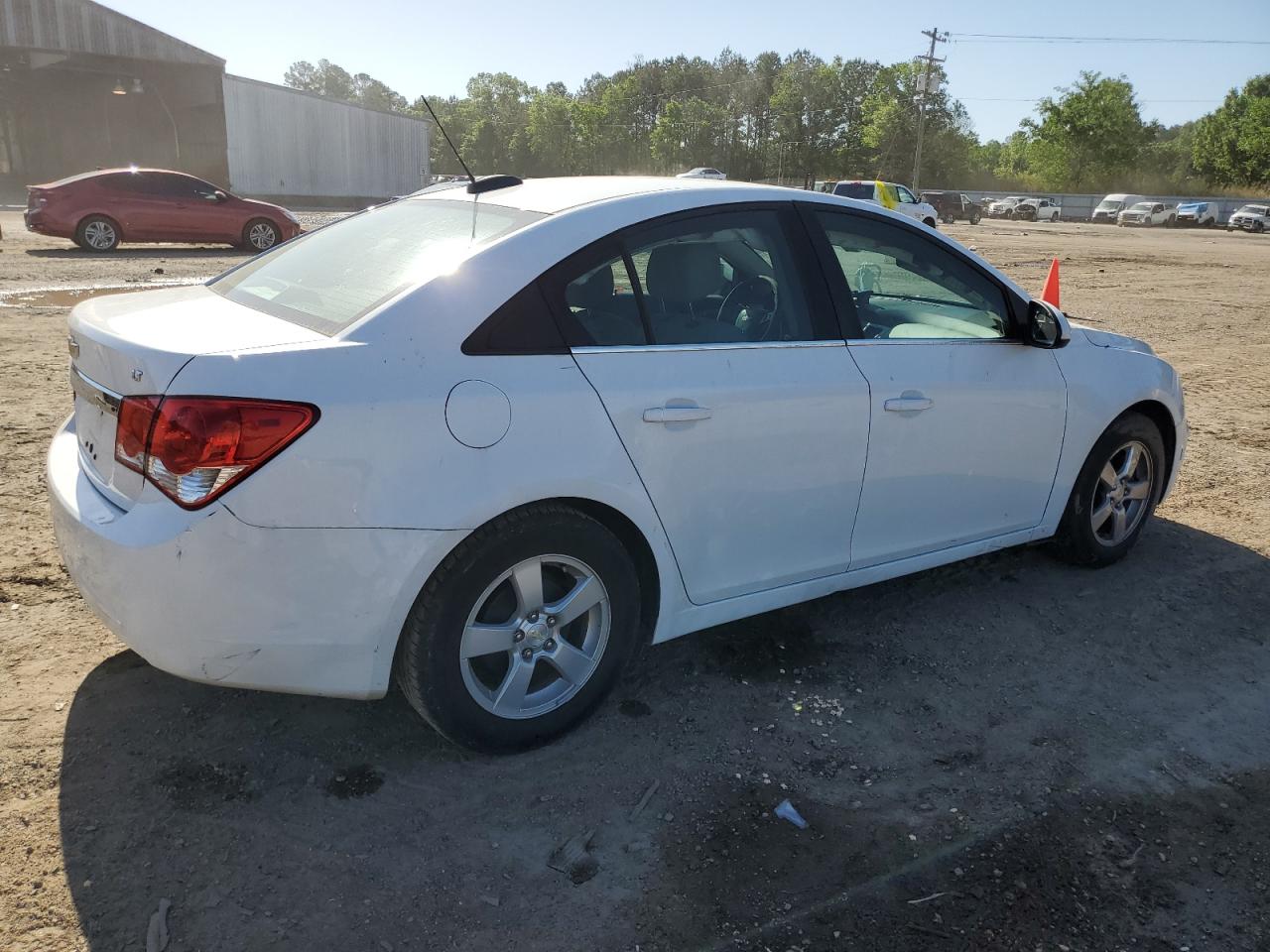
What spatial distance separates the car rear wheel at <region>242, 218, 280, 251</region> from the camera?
17.8 meters

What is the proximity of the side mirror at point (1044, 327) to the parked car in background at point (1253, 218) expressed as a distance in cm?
5885

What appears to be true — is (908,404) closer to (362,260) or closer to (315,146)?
(362,260)

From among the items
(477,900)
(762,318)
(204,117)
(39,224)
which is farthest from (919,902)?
(204,117)

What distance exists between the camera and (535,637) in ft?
9.41

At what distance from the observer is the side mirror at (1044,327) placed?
12.5 ft

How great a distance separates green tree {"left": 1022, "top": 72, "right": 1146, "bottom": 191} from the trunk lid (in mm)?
92554

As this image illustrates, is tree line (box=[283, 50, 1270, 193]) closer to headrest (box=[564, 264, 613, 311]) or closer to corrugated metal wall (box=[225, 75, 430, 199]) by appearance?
corrugated metal wall (box=[225, 75, 430, 199])

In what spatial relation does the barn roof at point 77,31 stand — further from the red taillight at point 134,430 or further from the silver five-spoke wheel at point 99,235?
the red taillight at point 134,430

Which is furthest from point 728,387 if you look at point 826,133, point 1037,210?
point 826,133

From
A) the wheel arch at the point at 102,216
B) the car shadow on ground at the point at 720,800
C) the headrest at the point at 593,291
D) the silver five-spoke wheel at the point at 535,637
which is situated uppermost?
the headrest at the point at 593,291

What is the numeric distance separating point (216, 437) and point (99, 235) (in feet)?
55.1

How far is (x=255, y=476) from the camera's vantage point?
238 cm

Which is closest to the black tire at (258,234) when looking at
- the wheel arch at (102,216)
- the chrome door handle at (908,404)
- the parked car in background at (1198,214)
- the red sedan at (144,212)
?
the red sedan at (144,212)

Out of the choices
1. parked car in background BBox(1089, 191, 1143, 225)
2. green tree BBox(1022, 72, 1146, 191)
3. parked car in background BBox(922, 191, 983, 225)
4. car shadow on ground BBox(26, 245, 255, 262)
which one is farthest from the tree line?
car shadow on ground BBox(26, 245, 255, 262)
